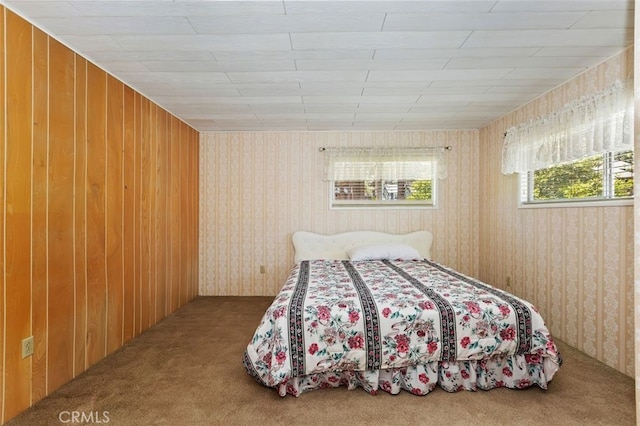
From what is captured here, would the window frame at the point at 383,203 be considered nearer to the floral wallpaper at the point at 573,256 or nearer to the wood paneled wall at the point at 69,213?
the floral wallpaper at the point at 573,256

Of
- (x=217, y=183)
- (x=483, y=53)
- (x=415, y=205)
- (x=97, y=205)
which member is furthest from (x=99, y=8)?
(x=415, y=205)

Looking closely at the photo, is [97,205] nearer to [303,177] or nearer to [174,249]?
[174,249]

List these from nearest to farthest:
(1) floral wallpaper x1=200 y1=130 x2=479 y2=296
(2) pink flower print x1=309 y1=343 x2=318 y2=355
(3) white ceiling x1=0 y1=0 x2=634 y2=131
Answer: (3) white ceiling x1=0 y1=0 x2=634 y2=131 < (2) pink flower print x1=309 y1=343 x2=318 y2=355 < (1) floral wallpaper x1=200 y1=130 x2=479 y2=296

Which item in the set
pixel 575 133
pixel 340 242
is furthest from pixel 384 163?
pixel 575 133

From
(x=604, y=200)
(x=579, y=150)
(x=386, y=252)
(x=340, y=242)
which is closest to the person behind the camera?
(x=604, y=200)

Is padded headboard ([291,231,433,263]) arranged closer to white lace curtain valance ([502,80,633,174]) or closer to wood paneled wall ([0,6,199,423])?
white lace curtain valance ([502,80,633,174])

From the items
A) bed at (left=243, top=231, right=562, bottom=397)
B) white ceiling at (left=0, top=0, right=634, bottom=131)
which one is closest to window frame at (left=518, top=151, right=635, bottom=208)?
white ceiling at (left=0, top=0, right=634, bottom=131)

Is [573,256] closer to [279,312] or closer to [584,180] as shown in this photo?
[584,180]

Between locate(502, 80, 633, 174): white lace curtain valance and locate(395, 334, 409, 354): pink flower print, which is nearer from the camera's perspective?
locate(395, 334, 409, 354): pink flower print

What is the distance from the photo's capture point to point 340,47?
2.22 m

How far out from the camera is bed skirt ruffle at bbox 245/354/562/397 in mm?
2098

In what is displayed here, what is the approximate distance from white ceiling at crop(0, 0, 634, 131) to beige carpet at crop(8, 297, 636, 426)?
2.13 metres

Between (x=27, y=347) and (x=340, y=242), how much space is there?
3.08 m

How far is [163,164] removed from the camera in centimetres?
358
